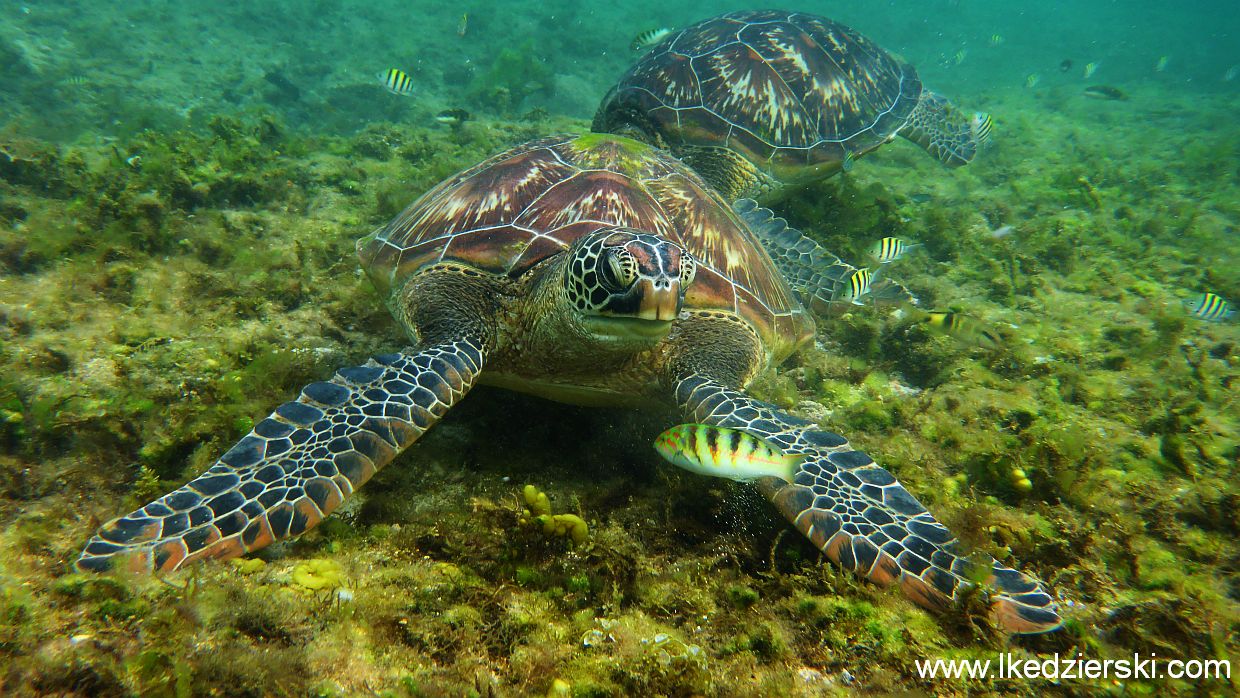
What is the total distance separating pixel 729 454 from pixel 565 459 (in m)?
1.30

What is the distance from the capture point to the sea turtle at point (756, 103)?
6.26 metres

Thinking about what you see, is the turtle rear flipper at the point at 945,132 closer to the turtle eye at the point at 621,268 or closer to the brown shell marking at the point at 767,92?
the brown shell marking at the point at 767,92

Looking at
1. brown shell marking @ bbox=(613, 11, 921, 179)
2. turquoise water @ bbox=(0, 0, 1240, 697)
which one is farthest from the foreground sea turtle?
brown shell marking @ bbox=(613, 11, 921, 179)

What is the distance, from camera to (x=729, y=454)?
1915 mm

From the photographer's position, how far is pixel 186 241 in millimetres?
4562

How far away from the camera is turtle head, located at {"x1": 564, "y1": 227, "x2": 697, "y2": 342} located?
2445 millimetres

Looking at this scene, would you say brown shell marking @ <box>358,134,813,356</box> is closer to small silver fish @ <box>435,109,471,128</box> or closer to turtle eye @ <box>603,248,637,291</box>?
turtle eye @ <box>603,248,637,291</box>

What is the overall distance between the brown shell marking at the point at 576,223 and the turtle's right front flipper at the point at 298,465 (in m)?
0.86

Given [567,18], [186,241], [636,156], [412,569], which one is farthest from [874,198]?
[567,18]

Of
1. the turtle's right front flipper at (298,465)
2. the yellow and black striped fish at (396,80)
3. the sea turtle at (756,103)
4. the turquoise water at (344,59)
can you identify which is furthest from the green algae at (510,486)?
the turquoise water at (344,59)

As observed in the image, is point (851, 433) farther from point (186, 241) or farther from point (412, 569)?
point (186, 241)

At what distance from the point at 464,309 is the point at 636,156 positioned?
6.63 ft

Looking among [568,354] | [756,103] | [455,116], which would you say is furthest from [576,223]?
[455,116]

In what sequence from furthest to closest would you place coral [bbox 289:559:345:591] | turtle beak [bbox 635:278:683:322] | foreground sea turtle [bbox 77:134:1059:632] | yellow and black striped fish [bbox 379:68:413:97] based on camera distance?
1. yellow and black striped fish [bbox 379:68:413:97]
2. turtle beak [bbox 635:278:683:322]
3. foreground sea turtle [bbox 77:134:1059:632]
4. coral [bbox 289:559:345:591]
